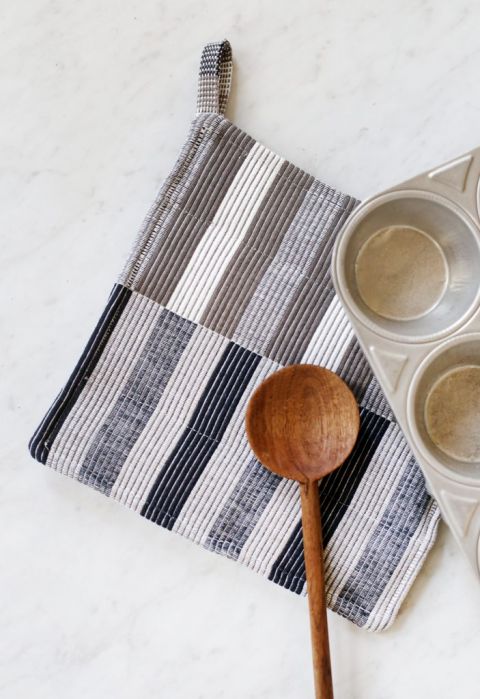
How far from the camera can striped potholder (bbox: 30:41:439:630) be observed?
2.24ft

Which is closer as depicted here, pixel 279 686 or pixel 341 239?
pixel 341 239

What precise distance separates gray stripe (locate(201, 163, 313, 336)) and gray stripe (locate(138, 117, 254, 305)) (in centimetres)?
4

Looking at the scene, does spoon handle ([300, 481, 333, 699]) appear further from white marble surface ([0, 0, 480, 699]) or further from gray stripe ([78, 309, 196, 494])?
gray stripe ([78, 309, 196, 494])

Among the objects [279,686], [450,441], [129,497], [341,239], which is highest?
[341,239]

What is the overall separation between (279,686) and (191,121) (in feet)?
1.86

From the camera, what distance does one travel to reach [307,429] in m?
0.66

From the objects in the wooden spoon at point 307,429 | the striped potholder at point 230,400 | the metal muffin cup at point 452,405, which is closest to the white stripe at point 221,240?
the striped potholder at point 230,400

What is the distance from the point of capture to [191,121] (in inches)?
28.7

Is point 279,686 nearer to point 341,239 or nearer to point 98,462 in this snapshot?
point 98,462

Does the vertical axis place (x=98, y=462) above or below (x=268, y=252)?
below

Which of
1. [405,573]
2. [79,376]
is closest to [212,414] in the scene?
[79,376]

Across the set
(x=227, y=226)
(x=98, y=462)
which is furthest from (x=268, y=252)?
(x=98, y=462)

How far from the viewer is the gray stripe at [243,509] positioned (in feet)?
2.25

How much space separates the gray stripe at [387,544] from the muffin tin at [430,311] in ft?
0.21
